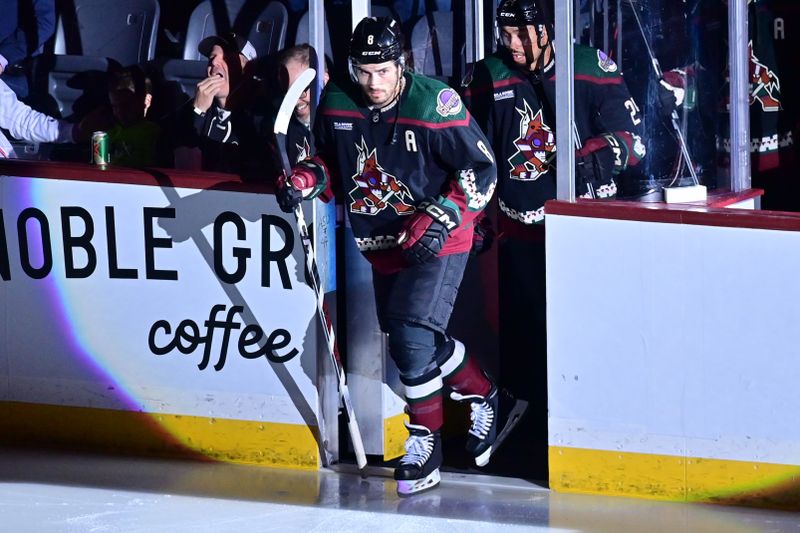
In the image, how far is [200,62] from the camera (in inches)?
226

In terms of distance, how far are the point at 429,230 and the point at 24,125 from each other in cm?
205

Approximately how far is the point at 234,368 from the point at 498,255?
3.41 feet

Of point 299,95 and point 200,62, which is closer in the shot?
point 299,95

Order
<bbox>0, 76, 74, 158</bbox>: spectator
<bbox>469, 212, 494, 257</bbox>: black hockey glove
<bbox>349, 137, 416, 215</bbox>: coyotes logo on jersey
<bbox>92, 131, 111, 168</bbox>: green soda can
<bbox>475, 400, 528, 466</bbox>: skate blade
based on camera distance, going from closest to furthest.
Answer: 1. <bbox>349, 137, 416, 215</bbox>: coyotes logo on jersey
2. <bbox>475, 400, 528, 466</bbox>: skate blade
3. <bbox>469, 212, 494, 257</bbox>: black hockey glove
4. <bbox>92, 131, 111, 168</bbox>: green soda can
5. <bbox>0, 76, 74, 158</bbox>: spectator

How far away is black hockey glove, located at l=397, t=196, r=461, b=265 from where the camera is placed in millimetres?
4320

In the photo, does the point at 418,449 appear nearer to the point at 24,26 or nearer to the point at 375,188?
the point at 375,188

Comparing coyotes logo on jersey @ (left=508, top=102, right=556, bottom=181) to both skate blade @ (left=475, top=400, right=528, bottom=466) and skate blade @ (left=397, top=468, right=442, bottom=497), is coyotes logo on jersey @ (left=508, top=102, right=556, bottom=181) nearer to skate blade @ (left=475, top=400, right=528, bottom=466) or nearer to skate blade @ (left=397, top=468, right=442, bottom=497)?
skate blade @ (left=475, top=400, right=528, bottom=466)

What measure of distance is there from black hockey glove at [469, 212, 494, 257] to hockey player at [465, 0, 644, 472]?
7cm

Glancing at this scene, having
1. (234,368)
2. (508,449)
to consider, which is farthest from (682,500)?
(234,368)

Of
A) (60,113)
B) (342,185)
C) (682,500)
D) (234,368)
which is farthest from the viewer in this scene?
(60,113)

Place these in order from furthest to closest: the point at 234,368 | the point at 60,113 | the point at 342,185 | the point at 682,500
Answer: the point at 60,113 < the point at 234,368 < the point at 342,185 < the point at 682,500

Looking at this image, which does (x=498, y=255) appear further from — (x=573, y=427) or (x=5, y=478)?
(x=5, y=478)

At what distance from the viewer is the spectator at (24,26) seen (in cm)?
610

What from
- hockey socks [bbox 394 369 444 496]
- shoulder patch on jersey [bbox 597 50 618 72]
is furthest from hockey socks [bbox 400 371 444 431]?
shoulder patch on jersey [bbox 597 50 618 72]
